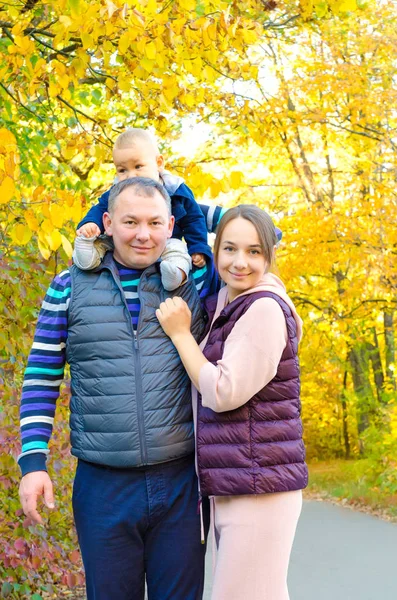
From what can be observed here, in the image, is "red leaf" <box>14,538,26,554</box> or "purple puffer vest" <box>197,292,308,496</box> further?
"red leaf" <box>14,538,26,554</box>

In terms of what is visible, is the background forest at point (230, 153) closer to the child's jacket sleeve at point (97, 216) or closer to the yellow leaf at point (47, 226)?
the yellow leaf at point (47, 226)

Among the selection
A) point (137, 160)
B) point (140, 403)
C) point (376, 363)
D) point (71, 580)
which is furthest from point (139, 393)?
point (376, 363)

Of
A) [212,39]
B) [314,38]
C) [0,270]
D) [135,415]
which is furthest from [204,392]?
[314,38]

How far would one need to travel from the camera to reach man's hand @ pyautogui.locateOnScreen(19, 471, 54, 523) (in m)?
2.61

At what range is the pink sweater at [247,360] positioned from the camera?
2.48m

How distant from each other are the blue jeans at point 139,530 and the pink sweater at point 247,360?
31 cm

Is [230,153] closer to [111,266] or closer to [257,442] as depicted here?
[111,266]

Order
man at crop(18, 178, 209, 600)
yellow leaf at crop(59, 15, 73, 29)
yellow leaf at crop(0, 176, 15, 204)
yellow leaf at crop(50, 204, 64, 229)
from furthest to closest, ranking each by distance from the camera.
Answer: yellow leaf at crop(59, 15, 73, 29), yellow leaf at crop(50, 204, 64, 229), yellow leaf at crop(0, 176, 15, 204), man at crop(18, 178, 209, 600)

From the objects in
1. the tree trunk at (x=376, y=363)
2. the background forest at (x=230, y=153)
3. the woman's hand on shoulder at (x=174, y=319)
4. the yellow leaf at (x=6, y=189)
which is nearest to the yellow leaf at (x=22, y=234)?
the background forest at (x=230, y=153)

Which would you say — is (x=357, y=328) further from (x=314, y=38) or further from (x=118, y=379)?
(x=118, y=379)

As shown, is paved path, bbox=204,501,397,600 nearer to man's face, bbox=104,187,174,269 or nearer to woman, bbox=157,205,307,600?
woman, bbox=157,205,307,600

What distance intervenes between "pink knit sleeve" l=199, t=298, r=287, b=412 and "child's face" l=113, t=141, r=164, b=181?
3.85 feet

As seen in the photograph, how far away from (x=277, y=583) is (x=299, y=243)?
10310mm

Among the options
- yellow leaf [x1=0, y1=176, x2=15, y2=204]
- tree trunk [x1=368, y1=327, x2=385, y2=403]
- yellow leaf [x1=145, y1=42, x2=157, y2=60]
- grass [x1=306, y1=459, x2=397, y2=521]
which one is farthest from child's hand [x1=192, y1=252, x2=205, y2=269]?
tree trunk [x1=368, y1=327, x2=385, y2=403]
